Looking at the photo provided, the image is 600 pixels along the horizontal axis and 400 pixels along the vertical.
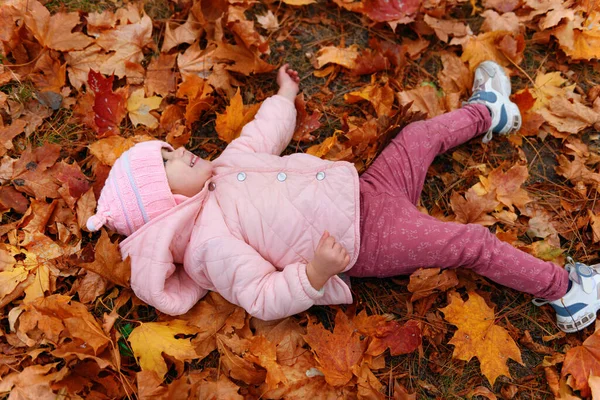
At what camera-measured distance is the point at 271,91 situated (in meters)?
3.31

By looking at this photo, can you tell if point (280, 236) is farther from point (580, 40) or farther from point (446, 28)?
point (580, 40)

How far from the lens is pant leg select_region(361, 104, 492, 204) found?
9.30 feet

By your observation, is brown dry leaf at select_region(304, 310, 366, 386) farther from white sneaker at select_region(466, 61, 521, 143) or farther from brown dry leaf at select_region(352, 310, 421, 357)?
white sneaker at select_region(466, 61, 521, 143)

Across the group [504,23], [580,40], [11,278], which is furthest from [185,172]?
[580,40]

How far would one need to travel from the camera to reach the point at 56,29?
3.14 metres

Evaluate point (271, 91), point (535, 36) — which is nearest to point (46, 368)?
point (271, 91)

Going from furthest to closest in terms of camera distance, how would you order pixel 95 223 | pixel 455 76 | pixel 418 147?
pixel 455 76 < pixel 418 147 < pixel 95 223

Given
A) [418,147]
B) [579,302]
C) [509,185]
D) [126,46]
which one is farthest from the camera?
[126,46]

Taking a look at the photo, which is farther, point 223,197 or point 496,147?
point 496,147

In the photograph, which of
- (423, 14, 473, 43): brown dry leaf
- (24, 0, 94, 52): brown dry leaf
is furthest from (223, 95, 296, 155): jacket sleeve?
(24, 0, 94, 52): brown dry leaf

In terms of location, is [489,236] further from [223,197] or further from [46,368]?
[46,368]

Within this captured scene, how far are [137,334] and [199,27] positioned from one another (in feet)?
6.90

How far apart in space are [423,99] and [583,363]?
1833mm

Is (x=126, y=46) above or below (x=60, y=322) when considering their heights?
above
